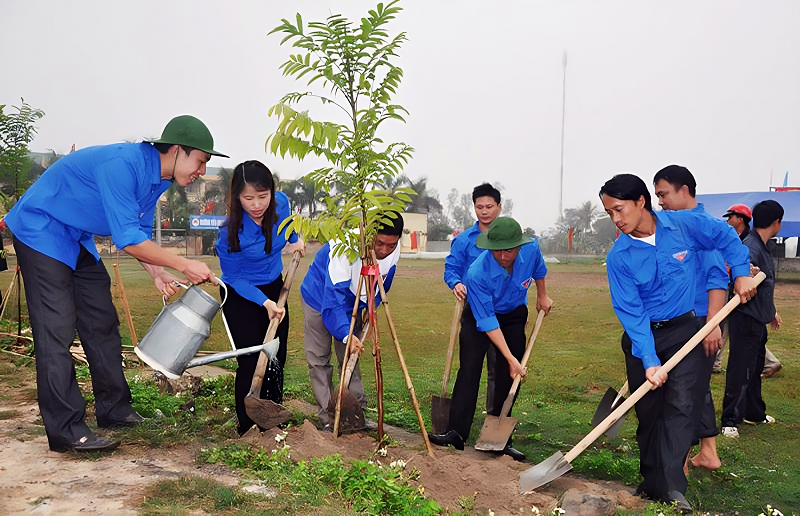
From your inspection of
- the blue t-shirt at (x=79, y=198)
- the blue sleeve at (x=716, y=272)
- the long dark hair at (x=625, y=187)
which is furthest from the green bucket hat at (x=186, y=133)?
the blue sleeve at (x=716, y=272)

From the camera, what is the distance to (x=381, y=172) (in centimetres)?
445

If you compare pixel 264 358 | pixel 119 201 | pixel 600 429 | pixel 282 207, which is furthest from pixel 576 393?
pixel 119 201

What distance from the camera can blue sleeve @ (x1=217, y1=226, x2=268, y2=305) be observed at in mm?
4809

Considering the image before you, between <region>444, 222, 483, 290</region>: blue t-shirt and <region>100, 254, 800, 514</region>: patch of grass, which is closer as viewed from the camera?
<region>100, 254, 800, 514</region>: patch of grass

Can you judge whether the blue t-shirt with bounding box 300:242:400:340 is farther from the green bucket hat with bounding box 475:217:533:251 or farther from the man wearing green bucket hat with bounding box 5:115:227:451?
the man wearing green bucket hat with bounding box 5:115:227:451

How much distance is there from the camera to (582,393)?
682cm

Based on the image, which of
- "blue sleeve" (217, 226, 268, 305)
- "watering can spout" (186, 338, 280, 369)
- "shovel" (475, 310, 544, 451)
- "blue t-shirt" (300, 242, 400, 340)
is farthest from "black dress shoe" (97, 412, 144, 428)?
"shovel" (475, 310, 544, 451)

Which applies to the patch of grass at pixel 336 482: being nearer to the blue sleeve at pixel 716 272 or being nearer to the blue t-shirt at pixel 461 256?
the blue sleeve at pixel 716 272

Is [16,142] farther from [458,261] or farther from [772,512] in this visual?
[772,512]

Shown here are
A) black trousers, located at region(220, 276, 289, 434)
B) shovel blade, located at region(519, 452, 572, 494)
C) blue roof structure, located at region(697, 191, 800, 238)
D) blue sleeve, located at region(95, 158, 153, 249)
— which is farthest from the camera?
blue roof structure, located at region(697, 191, 800, 238)

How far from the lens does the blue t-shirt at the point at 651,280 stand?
384cm

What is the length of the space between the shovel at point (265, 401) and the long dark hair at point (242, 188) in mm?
482

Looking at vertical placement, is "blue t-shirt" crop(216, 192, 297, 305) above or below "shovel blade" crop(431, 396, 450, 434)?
above

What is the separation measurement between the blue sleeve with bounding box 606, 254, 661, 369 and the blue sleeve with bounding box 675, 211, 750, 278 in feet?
1.58
